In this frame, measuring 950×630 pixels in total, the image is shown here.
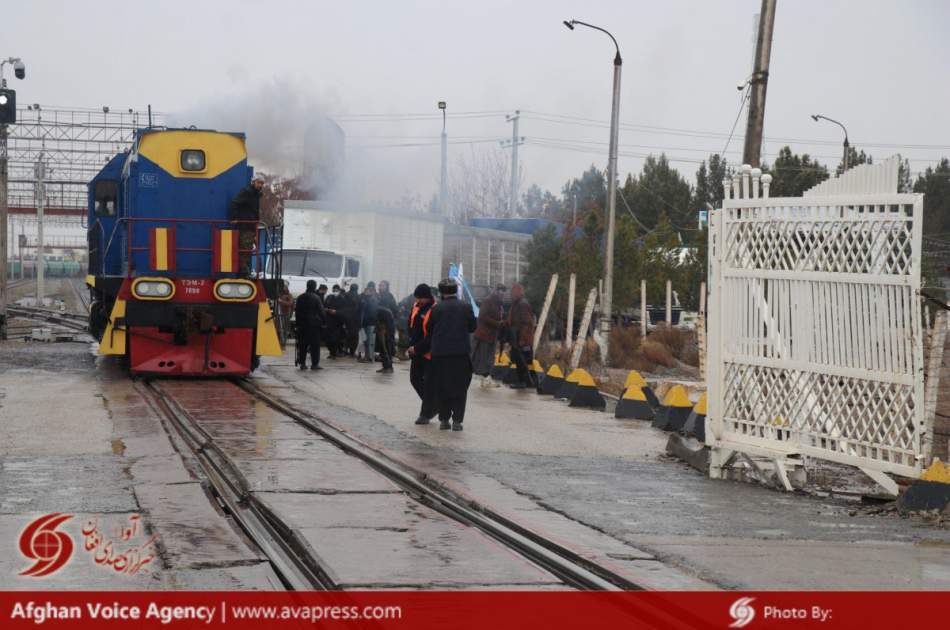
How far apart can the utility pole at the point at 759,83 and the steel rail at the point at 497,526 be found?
7.63 m

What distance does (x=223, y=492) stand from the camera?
9.87 metres

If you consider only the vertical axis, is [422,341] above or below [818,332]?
below

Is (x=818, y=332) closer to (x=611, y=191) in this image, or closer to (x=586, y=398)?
(x=586, y=398)

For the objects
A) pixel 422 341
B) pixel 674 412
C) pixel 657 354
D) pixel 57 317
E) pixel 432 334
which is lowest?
pixel 657 354

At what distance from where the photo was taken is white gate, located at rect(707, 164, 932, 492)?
10055mm

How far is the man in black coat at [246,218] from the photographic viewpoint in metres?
20.5

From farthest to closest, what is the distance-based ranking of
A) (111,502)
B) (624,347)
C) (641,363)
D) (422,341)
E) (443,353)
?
(624,347), (641,363), (422,341), (443,353), (111,502)

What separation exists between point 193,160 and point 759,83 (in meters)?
9.42

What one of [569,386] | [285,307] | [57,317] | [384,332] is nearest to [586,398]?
[569,386]

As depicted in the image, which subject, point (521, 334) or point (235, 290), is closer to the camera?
point (235, 290)

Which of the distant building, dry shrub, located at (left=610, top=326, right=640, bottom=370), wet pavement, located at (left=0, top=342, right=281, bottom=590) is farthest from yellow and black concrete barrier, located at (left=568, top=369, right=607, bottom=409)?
the distant building

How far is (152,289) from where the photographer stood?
19.5 metres
